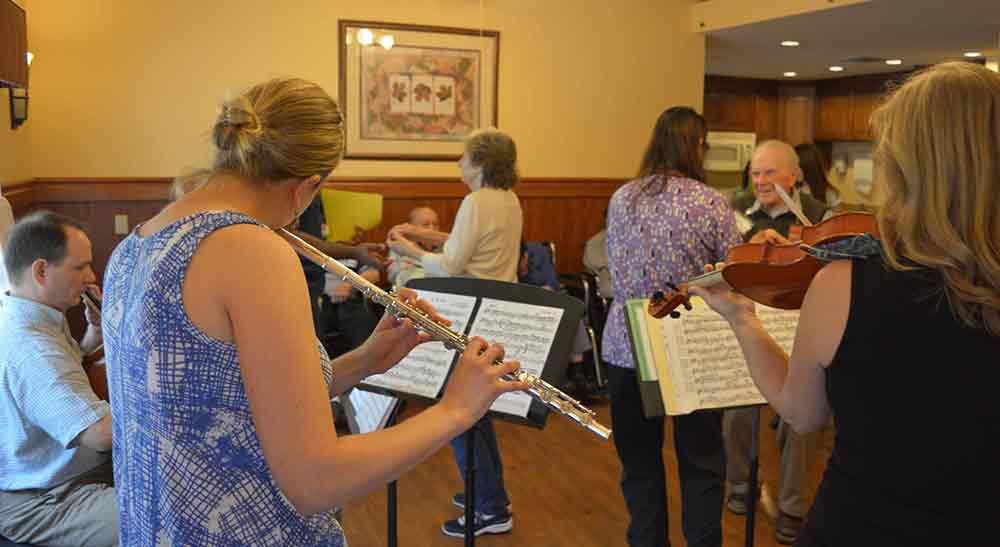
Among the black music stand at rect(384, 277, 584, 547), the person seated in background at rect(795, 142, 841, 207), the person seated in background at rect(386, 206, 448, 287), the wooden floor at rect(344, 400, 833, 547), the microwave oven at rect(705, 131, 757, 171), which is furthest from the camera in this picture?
the microwave oven at rect(705, 131, 757, 171)

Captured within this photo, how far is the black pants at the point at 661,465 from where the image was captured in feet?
9.21

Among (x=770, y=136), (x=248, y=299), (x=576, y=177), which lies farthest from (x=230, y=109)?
(x=770, y=136)

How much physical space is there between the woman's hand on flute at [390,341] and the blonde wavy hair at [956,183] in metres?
0.76

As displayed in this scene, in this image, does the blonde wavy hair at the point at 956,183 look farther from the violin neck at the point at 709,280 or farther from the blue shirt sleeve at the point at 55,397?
the blue shirt sleeve at the point at 55,397

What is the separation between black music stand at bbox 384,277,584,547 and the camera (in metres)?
2.24

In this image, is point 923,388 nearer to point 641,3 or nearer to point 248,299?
point 248,299

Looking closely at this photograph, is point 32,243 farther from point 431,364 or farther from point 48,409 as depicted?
point 431,364

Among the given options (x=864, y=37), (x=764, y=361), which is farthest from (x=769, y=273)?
(x=864, y=37)

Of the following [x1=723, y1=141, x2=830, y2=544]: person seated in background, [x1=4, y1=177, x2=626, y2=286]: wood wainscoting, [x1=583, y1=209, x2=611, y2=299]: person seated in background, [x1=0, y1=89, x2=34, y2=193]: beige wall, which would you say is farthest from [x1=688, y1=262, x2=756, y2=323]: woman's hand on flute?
[x1=583, y1=209, x2=611, y2=299]: person seated in background

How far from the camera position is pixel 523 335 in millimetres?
2309

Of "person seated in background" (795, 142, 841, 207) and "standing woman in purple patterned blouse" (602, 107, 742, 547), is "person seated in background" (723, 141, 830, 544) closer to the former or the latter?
"standing woman in purple patterned blouse" (602, 107, 742, 547)

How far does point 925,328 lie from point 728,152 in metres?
7.19

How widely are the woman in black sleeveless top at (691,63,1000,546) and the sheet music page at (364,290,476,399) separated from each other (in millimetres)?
1214

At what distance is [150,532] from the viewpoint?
3.97ft
